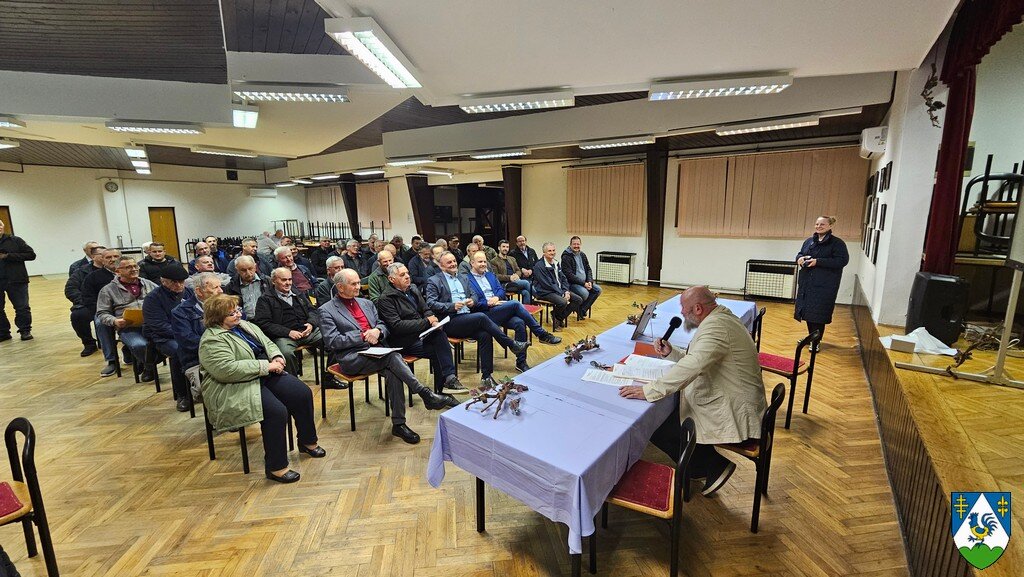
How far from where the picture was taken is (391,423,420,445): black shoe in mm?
3363

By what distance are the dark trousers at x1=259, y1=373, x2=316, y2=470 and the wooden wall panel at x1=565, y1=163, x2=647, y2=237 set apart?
26.8 feet

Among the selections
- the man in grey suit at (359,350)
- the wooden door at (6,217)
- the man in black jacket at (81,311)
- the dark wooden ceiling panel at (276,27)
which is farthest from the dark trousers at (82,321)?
the wooden door at (6,217)

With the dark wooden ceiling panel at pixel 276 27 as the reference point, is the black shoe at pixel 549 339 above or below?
below

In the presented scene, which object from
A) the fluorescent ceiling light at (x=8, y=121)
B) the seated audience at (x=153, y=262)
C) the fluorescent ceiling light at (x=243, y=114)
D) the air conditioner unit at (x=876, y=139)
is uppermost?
the fluorescent ceiling light at (x=243, y=114)

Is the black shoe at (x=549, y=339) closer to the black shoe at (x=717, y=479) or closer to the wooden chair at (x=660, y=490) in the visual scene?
the black shoe at (x=717, y=479)

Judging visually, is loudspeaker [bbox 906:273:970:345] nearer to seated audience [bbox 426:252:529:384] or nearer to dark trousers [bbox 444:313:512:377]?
seated audience [bbox 426:252:529:384]

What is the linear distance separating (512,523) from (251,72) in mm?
4336

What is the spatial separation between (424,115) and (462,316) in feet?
12.8

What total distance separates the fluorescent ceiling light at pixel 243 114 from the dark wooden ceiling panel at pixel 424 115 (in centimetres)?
181

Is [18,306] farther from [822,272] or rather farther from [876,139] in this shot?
[876,139]

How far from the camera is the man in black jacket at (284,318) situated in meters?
3.84

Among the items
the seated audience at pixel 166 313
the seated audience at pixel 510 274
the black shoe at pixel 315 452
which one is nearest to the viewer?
the black shoe at pixel 315 452

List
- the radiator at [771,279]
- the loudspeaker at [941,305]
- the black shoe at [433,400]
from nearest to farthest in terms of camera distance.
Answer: the loudspeaker at [941,305] → the black shoe at [433,400] → the radiator at [771,279]

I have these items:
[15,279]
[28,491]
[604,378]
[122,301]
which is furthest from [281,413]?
[15,279]
